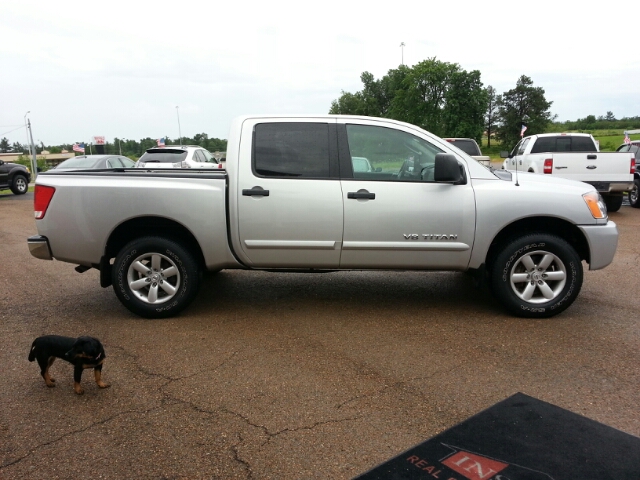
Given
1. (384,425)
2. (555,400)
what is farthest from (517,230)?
(384,425)

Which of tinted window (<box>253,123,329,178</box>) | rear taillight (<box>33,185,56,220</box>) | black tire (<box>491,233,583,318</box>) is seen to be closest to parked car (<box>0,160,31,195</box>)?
rear taillight (<box>33,185,56,220</box>)

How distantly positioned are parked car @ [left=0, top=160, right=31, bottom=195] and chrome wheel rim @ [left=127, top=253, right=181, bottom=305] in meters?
18.1

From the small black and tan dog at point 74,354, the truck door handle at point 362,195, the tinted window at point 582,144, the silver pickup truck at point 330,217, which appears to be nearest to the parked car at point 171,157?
the tinted window at point 582,144

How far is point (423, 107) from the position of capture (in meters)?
74.9

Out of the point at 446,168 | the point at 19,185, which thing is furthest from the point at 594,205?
the point at 19,185

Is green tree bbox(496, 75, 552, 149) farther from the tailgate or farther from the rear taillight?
the rear taillight

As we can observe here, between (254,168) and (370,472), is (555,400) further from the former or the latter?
(254,168)

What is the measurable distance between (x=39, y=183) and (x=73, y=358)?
232 cm

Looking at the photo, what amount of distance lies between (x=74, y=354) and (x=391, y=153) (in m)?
3.16

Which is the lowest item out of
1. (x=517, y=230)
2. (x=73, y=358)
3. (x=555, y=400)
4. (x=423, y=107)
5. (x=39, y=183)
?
(x=555, y=400)

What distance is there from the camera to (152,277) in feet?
16.7

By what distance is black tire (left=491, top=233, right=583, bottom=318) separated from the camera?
497cm

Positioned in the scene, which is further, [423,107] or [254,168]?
[423,107]

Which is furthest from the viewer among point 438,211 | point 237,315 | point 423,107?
point 423,107
